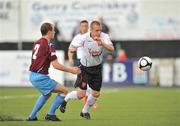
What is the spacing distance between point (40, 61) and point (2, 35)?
19556 mm

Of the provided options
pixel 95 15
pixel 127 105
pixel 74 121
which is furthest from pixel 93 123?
pixel 95 15

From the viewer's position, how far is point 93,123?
13.3 m

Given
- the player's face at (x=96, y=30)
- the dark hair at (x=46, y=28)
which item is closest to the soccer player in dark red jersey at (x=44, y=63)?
the dark hair at (x=46, y=28)

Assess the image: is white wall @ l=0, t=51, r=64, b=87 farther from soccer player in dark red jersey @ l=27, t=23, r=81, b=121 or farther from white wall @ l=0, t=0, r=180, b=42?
soccer player in dark red jersey @ l=27, t=23, r=81, b=121

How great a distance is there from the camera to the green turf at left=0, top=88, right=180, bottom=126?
44.2ft

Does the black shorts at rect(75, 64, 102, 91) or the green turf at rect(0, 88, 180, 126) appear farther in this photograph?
the black shorts at rect(75, 64, 102, 91)

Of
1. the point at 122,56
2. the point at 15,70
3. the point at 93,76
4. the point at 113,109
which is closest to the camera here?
the point at 93,76

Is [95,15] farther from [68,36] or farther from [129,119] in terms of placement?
[129,119]

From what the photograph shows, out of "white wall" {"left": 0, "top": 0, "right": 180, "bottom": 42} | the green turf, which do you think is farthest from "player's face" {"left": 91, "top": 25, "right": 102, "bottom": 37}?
"white wall" {"left": 0, "top": 0, "right": 180, "bottom": 42}

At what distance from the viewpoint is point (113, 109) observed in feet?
56.6

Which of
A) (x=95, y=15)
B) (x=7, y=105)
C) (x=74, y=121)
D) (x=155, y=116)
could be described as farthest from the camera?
(x=95, y=15)

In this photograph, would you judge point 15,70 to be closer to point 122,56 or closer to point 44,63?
point 122,56

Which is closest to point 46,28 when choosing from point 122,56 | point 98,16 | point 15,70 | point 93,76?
point 93,76

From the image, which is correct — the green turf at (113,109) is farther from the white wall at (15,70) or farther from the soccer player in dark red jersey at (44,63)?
the white wall at (15,70)
